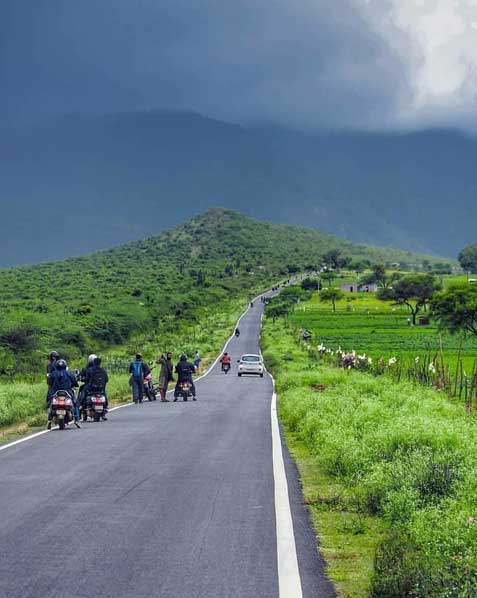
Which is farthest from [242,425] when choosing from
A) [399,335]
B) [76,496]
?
[399,335]

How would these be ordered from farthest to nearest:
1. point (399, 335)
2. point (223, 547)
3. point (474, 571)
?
point (399, 335) → point (223, 547) → point (474, 571)

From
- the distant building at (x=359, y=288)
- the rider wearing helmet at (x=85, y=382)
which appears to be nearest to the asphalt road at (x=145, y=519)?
the rider wearing helmet at (x=85, y=382)

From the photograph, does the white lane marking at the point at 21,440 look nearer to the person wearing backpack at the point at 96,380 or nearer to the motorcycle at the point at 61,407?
the motorcycle at the point at 61,407

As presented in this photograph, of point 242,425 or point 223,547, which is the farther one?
point 242,425

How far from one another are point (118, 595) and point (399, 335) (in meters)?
90.8

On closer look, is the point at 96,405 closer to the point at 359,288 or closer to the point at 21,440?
the point at 21,440

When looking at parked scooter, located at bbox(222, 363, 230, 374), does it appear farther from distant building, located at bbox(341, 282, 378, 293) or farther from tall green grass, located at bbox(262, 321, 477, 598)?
distant building, located at bbox(341, 282, 378, 293)

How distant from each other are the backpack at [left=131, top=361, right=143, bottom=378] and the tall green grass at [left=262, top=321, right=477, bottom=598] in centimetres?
1038

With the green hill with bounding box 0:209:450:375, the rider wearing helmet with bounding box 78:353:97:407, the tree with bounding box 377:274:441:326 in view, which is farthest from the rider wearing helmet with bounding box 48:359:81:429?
the tree with bounding box 377:274:441:326

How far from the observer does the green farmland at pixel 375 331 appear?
74544mm

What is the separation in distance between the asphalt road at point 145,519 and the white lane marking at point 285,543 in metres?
0.07

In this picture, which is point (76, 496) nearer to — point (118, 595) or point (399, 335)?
point (118, 595)

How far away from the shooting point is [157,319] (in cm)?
11219

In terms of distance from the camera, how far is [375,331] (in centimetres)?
10181
